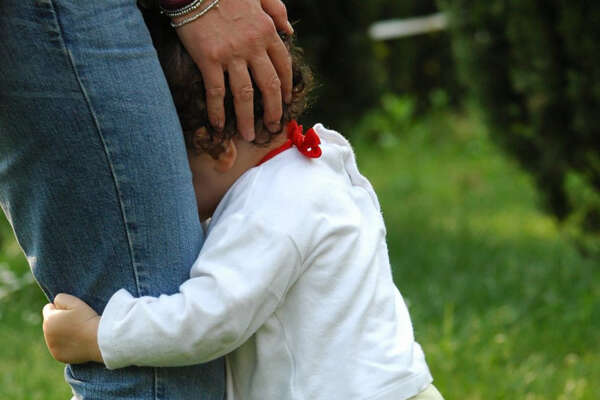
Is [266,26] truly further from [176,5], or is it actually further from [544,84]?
[544,84]

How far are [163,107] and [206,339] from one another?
0.43 metres

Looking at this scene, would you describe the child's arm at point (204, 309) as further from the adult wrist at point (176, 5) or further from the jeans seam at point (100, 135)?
the adult wrist at point (176, 5)

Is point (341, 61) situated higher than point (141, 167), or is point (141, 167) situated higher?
point (141, 167)

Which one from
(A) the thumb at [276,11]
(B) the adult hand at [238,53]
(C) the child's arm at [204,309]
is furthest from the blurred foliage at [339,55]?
(C) the child's arm at [204,309]

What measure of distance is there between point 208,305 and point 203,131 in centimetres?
39

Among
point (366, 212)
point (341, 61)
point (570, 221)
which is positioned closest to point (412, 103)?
point (341, 61)

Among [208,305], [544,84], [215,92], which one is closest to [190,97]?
[215,92]

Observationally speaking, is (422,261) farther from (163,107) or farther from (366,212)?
(163,107)

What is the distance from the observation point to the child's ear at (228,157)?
1.91 m

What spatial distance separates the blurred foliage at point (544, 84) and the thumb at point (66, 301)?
3.20m

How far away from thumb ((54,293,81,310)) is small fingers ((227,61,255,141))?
460 millimetres

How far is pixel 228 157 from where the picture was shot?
6.29 ft

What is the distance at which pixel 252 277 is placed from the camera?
1703 mm

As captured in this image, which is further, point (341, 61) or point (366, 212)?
point (341, 61)
